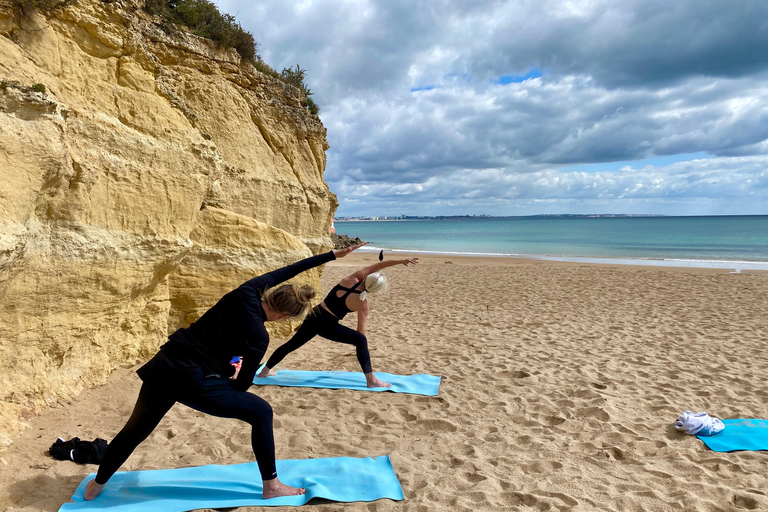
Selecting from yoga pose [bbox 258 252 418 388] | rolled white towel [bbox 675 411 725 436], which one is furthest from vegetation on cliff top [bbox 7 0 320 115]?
rolled white towel [bbox 675 411 725 436]

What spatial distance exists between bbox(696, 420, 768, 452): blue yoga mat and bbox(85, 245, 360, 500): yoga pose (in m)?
3.69

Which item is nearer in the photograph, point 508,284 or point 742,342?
point 742,342

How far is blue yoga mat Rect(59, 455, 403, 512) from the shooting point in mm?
2969

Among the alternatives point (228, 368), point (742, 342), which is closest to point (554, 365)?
point (742, 342)

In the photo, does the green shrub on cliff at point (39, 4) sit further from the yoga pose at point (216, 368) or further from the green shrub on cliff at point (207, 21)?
the yoga pose at point (216, 368)

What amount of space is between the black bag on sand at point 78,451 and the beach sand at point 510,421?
0.24ft

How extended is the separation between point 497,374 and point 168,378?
423 cm

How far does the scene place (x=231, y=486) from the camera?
319 cm

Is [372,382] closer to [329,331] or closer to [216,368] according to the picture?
[329,331]

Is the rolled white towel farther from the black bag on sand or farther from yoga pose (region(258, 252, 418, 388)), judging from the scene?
the black bag on sand

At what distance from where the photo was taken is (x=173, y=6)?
21.5 feet

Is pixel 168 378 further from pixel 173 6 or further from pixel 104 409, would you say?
pixel 173 6

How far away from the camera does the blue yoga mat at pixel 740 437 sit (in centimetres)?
379

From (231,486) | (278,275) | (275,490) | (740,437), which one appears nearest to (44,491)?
(231,486)
